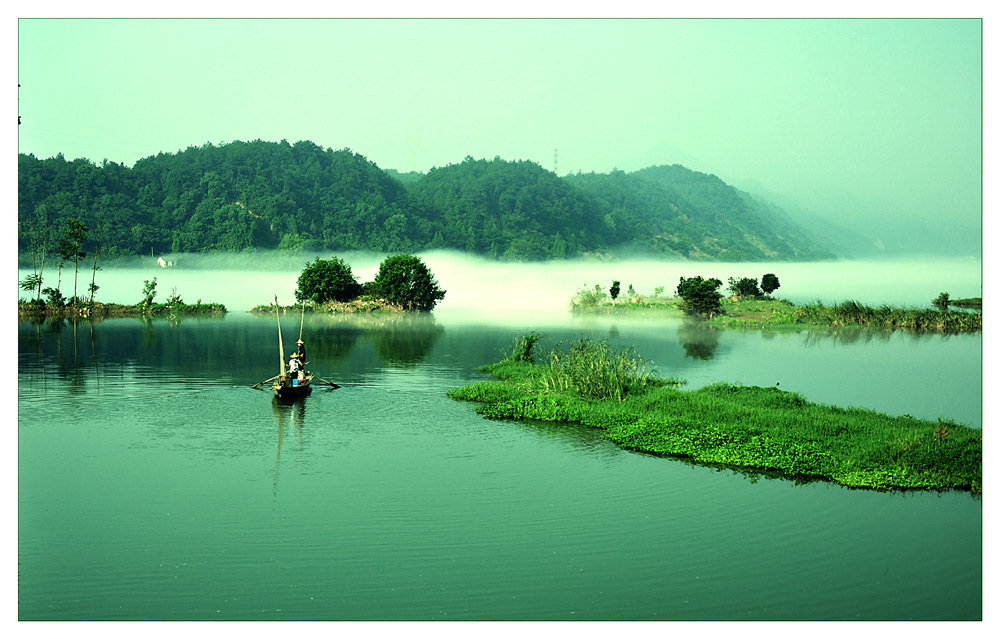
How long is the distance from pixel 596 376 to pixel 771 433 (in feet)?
13.5

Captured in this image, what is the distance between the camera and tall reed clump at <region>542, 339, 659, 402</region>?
16625 mm

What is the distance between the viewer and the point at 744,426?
1378cm

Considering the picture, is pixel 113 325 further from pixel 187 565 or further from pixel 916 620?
pixel 916 620

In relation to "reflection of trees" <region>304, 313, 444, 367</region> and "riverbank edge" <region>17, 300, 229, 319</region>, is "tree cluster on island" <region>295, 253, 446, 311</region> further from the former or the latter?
"riverbank edge" <region>17, 300, 229, 319</region>

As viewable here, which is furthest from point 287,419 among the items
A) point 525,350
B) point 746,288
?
point 746,288

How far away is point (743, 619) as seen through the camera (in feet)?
24.0

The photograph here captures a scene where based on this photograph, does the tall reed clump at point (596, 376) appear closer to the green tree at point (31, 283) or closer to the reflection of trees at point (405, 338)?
the reflection of trees at point (405, 338)

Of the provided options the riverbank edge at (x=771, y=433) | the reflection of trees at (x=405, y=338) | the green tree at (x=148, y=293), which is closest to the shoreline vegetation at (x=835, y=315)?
the reflection of trees at (x=405, y=338)

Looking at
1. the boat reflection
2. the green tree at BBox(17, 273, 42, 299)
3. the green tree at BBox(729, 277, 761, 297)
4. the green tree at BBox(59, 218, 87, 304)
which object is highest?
the green tree at BBox(59, 218, 87, 304)

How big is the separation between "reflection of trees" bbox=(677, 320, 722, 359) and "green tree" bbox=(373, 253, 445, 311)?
48.8 feet

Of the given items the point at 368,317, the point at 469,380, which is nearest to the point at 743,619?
the point at 469,380

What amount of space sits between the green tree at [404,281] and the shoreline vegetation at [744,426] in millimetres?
27737

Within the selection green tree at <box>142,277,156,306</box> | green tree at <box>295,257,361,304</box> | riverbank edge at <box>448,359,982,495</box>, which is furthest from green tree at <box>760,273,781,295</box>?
green tree at <box>142,277,156,306</box>

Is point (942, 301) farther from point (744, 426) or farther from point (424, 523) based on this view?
point (424, 523)
